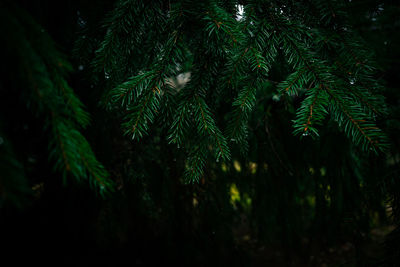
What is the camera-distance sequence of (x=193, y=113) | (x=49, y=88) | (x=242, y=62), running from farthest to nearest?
(x=193, y=113), (x=242, y=62), (x=49, y=88)

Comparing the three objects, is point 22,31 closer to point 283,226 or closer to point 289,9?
point 289,9

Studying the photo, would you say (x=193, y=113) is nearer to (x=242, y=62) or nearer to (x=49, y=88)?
(x=242, y=62)

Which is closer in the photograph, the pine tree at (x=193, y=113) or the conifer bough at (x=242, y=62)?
the pine tree at (x=193, y=113)

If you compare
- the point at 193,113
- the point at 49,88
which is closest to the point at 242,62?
the point at 193,113

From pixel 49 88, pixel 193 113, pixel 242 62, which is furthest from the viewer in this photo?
pixel 193 113

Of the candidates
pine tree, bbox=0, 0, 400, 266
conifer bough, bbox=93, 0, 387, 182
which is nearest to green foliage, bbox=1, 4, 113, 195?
pine tree, bbox=0, 0, 400, 266

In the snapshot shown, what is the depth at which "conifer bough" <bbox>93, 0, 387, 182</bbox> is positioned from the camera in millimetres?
772

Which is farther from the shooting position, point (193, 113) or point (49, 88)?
point (193, 113)

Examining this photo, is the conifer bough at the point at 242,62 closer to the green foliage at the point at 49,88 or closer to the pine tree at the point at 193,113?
the pine tree at the point at 193,113

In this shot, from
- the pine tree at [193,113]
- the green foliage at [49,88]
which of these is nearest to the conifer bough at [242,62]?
the pine tree at [193,113]

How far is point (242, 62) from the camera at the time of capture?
2.71 ft

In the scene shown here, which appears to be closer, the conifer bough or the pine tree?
the pine tree

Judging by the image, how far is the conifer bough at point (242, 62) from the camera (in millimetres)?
772

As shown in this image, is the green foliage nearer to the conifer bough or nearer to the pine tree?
the pine tree
